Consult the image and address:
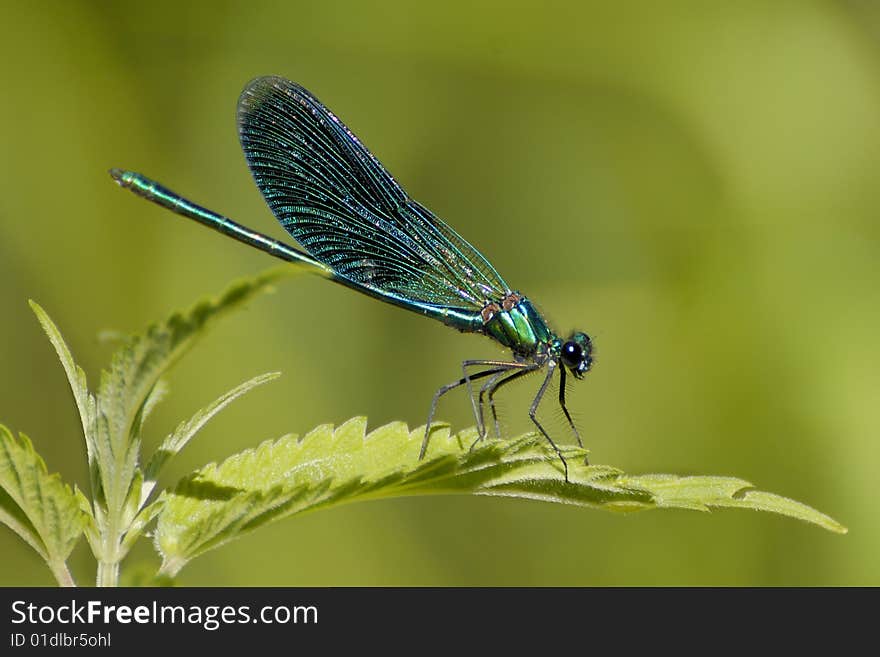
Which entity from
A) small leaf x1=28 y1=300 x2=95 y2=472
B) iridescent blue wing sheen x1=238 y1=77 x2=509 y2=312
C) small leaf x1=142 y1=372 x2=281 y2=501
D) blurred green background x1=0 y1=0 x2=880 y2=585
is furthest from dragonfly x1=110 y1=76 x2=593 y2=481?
small leaf x1=28 y1=300 x2=95 y2=472

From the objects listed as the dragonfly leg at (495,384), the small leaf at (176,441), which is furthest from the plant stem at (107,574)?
the dragonfly leg at (495,384)

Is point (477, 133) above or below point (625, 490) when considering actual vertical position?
above

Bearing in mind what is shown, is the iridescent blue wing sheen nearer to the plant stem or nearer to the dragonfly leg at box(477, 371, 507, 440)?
the dragonfly leg at box(477, 371, 507, 440)

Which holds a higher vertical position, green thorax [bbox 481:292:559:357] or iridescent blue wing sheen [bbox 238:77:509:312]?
iridescent blue wing sheen [bbox 238:77:509:312]

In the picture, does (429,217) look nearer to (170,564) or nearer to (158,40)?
(158,40)
